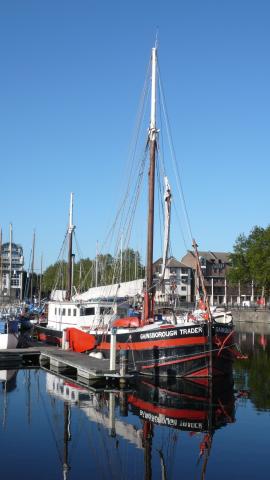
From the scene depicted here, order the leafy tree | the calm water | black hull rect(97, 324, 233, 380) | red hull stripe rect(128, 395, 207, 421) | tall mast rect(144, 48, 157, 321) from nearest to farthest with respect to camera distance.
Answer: the calm water, red hull stripe rect(128, 395, 207, 421), black hull rect(97, 324, 233, 380), tall mast rect(144, 48, 157, 321), the leafy tree

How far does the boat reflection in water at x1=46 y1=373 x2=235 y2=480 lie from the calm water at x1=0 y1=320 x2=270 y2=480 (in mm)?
35

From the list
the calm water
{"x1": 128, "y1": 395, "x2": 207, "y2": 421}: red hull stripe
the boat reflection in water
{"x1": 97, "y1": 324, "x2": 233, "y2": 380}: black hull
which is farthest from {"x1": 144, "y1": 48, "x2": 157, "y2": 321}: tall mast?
{"x1": 128, "y1": 395, "x2": 207, "y2": 421}: red hull stripe

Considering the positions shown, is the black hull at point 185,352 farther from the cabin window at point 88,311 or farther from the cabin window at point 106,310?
the cabin window at point 88,311

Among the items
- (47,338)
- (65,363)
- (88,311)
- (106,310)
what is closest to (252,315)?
(47,338)

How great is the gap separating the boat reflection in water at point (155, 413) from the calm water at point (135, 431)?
0.03 metres

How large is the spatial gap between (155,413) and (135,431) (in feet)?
10.1

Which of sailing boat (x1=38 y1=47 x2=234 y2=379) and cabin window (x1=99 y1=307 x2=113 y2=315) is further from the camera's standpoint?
cabin window (x1=99 y1=307 x2=113 y2=315)

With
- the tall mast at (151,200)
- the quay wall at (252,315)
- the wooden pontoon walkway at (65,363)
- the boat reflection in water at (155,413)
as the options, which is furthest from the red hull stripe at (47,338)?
the quay wall at (252,315)

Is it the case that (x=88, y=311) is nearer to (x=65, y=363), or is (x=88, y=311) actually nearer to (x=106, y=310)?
(x=106, y=310)

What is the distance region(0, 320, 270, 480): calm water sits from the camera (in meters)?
17.0

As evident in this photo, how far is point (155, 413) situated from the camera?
24109mm

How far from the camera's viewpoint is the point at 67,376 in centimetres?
3416

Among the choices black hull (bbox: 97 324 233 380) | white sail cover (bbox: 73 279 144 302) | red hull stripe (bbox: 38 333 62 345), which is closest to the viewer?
black hull (bbox: 97 324 233 380)

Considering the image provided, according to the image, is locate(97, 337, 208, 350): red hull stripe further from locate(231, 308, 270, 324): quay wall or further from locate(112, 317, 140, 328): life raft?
locate(231, 308, 270, 324): quay wall
